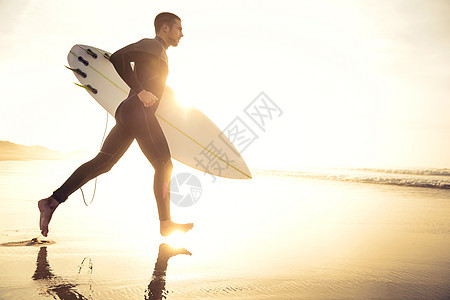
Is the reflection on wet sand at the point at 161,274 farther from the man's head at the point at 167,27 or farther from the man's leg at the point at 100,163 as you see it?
the man's head at the point at 167,27

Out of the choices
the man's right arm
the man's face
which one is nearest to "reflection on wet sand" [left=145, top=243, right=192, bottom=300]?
the man's right arm

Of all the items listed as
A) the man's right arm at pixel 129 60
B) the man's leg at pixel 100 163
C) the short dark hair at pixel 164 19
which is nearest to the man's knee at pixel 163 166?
the man's leg at pixel 100 163

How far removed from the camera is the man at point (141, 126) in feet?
8.91

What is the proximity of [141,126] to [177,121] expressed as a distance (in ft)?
4.00

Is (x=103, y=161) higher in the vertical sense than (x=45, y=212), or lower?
higher

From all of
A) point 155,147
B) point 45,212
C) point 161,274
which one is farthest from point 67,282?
point 155,147

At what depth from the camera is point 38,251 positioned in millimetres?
2369

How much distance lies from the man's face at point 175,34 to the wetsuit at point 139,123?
0.13 metres

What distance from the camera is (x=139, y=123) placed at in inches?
108

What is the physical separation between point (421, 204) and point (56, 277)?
235 inches

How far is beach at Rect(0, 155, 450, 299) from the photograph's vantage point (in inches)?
71.4

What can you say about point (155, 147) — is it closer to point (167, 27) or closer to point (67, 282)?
point (167, 27)

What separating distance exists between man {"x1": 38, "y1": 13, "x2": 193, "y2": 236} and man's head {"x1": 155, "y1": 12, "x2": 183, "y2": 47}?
0.08 meters

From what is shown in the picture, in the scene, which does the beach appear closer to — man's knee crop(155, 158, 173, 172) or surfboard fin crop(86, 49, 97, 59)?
man's knee crop(155, 158, 173, 172)
